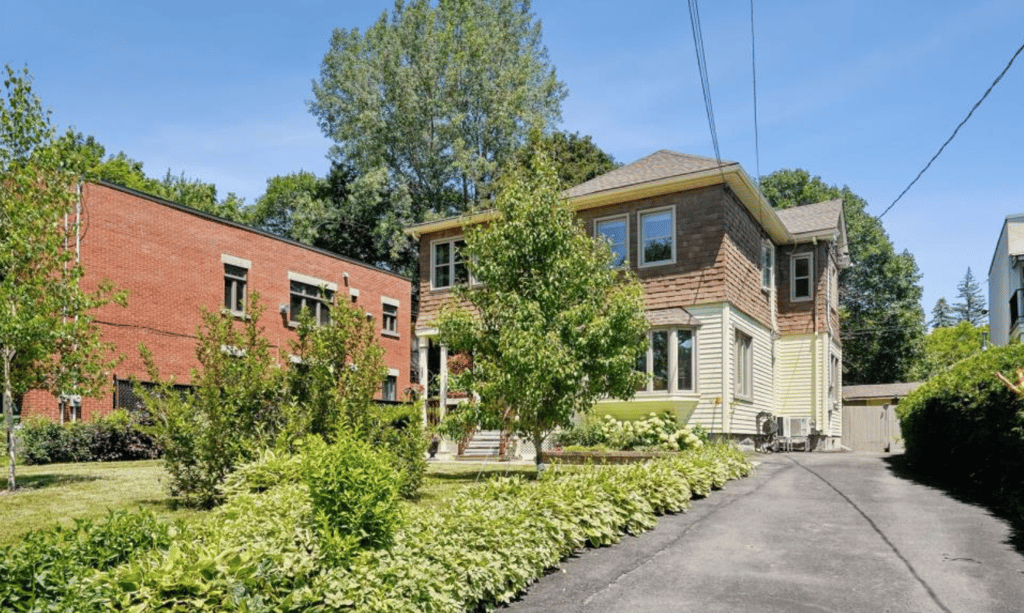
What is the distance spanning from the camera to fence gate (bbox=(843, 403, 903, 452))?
3072 centimetres

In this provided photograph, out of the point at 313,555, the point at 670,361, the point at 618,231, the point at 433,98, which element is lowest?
the point at 313,555

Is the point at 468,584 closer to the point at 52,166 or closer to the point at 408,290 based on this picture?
the point at 52,166

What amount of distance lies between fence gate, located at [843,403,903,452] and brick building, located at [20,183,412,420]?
64.3ft

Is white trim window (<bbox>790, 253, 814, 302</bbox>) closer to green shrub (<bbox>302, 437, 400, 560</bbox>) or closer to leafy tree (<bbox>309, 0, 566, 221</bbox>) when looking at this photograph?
leafy tree (<bbox>309, 0, 566, 221</bbox>)

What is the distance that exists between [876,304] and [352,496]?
48.0 meters

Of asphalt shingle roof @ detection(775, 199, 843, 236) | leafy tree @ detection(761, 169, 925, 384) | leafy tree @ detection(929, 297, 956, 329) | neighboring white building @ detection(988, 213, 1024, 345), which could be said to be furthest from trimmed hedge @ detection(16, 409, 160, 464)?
leafy tree @ detection(929, 297, 956, 329)

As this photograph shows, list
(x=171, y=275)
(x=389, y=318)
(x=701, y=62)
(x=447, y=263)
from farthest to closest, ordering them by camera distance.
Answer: (x=389, y=318)
(x=447, y=263)
(x=171, y=275)
(x=701, y=62)

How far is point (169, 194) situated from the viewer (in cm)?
4872

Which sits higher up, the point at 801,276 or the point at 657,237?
the point at 657,237

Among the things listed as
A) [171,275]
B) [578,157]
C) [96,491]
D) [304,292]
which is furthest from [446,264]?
[578,157]

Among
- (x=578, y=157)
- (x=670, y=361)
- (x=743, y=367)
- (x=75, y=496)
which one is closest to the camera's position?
(x=75, y=496)

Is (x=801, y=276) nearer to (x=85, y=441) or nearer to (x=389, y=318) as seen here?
(x=389, y=318)

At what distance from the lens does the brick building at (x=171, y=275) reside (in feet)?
72.0

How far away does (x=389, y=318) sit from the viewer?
3409cm
